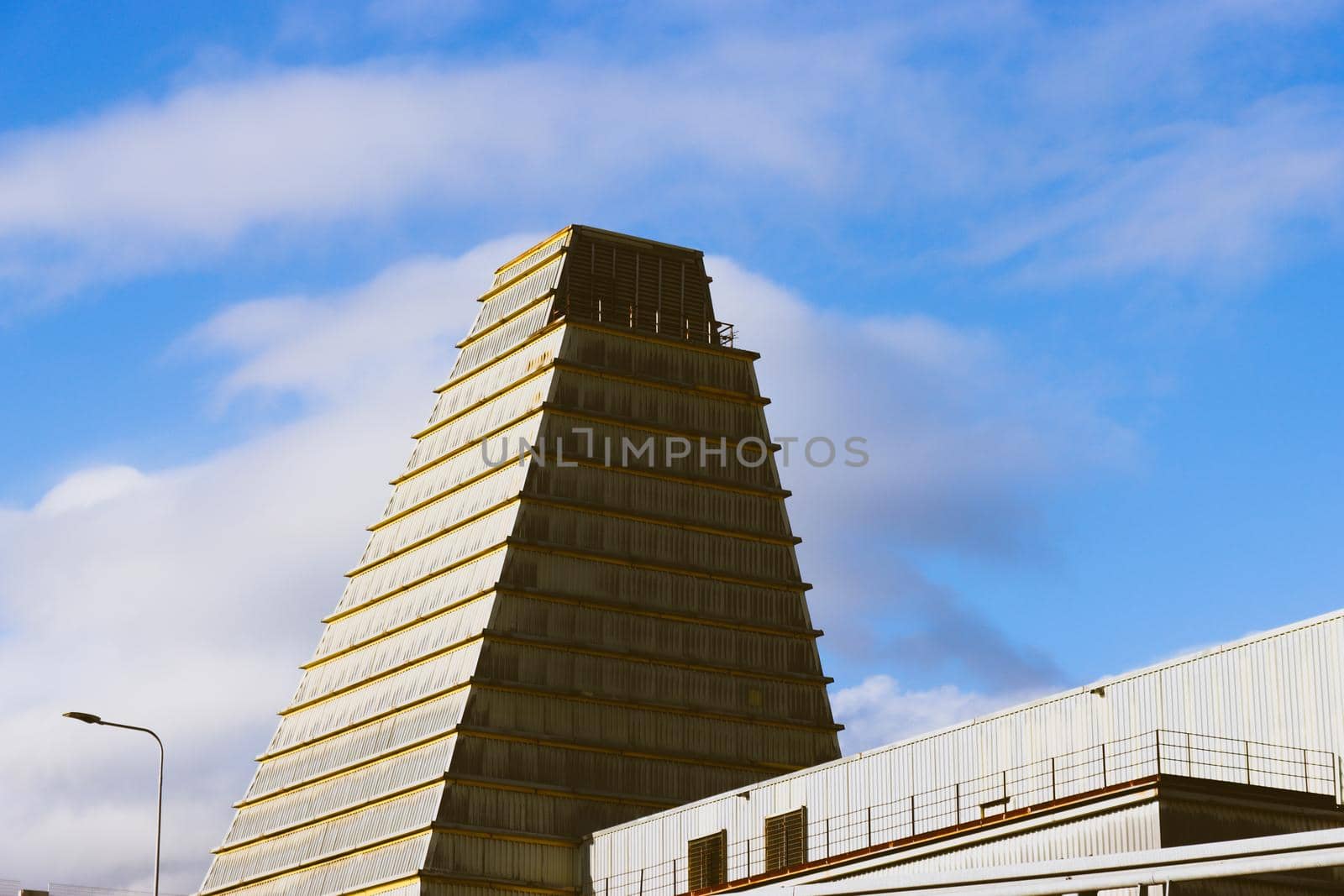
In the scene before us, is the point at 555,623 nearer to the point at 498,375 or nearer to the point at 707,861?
the point at 498,375

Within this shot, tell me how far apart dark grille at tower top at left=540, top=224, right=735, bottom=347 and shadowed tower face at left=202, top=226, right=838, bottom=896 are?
4.1 inches

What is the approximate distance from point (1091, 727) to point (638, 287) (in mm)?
34066

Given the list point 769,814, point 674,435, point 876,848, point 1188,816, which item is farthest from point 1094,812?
point 674,435

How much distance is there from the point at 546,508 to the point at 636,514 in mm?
3761

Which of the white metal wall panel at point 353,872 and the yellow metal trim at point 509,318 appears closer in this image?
the white metal wall panel at point 353,872

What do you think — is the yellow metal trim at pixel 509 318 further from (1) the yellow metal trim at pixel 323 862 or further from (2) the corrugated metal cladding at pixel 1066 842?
(2) the corrugated metal cladding at pixel 1066 842

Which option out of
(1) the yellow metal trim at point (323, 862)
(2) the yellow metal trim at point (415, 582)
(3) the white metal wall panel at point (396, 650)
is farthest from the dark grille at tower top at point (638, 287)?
(1) the yellow metal trim at point (323, 862)

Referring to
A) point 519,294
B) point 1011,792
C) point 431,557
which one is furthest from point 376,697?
point 1011,792

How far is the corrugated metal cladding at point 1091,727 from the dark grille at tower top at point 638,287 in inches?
906

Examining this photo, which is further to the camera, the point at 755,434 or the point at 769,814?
the point at 755,434

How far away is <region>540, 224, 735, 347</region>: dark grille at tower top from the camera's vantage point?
77250 mm

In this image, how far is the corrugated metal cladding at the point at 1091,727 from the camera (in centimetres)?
4441

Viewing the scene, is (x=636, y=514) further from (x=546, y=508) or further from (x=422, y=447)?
(x=422, y=447)

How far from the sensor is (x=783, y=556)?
7594cm
